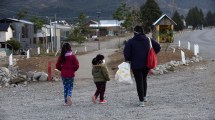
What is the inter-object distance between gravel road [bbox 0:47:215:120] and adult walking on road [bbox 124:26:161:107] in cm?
49

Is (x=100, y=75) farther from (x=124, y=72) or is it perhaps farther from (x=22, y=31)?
(x=22, y=31)

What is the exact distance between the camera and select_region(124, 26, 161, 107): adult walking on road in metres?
10.9

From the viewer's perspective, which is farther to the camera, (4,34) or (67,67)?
(4,34)

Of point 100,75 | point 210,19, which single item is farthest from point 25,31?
point 210,19

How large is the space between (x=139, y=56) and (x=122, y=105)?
128 cm

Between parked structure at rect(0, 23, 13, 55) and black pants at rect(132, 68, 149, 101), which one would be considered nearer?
black pants at rect(132, 68, 149, 101)

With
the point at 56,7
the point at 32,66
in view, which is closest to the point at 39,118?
the point at 32,66

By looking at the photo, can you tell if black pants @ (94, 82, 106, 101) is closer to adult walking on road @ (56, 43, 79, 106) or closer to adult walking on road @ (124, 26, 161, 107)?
adult walking on road @ (56, 43, 79, 106)

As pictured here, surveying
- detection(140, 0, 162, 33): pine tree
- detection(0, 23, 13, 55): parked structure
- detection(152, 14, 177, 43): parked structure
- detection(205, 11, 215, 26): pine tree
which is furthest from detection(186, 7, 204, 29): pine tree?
detection(152, 14, 177, 43): parked structure

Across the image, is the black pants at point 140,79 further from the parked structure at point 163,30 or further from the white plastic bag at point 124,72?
the parked structure at point 163,30

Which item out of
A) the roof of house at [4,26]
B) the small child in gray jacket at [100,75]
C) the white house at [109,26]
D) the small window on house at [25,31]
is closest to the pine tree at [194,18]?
the white house at [109,26]

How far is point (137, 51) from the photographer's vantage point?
Answer: 1094 cm

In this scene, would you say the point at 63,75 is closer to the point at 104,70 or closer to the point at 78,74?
the point at 104,70

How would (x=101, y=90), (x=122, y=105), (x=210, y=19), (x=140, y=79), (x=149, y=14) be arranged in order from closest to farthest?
1. (x=140, y=79)
2. (x=122, y=105)
3. (x=101, y=90)
4. (x=149, y=14)
5. (x=210, y=19)
